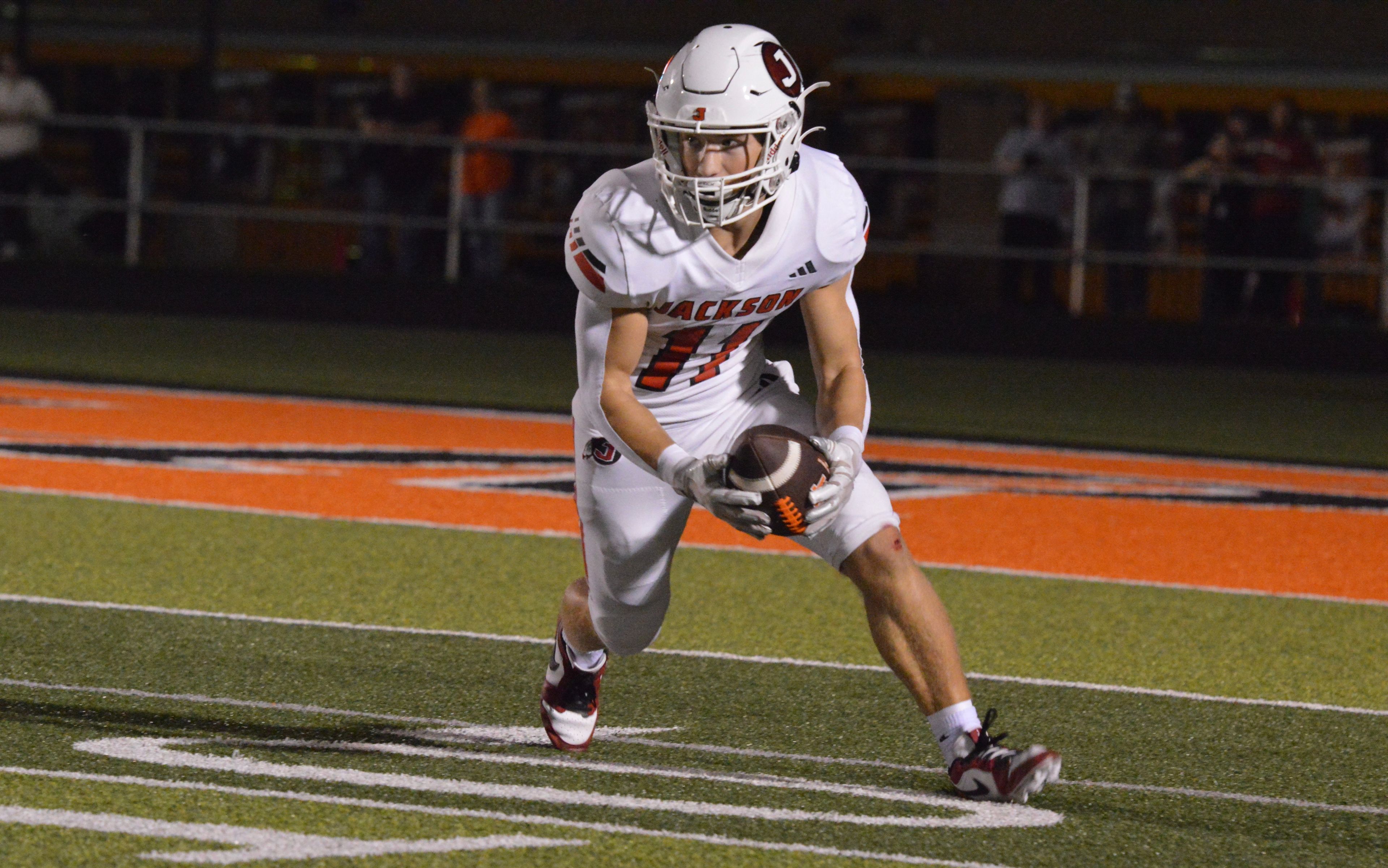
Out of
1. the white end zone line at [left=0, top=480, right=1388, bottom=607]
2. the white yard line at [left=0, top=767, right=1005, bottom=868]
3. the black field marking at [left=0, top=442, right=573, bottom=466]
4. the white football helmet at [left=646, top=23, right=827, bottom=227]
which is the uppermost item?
the white football helmet at [left=646, top=23, right=827, bottom=227]

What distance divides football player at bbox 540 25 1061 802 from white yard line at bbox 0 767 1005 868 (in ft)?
1.64

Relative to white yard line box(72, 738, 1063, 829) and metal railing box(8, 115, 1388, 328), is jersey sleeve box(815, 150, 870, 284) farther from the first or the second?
metal railing box(8, 115, 1388, 328)

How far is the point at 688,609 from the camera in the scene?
7094 mm

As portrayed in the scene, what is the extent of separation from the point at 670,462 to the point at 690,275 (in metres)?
0.39

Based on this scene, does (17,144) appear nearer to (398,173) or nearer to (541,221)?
(398,173)

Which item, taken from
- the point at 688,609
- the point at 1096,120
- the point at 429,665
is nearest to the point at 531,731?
the point at 429,665

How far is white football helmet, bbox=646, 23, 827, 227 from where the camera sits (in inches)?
191

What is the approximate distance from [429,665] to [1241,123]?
10.8 meters

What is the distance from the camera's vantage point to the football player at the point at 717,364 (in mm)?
4742

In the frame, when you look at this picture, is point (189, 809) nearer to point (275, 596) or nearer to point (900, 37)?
point (275, 596)

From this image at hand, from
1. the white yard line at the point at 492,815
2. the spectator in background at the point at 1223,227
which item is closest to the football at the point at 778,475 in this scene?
the white yard line at the point at 492,815

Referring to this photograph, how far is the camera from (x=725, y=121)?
4.85 metres

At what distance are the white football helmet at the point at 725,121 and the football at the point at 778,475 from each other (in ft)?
1.63

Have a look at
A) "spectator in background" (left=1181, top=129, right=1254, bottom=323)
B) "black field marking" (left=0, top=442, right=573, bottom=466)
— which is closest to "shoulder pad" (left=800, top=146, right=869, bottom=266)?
"black field marking" (left=0, top=442, right=573, bottom=466)
